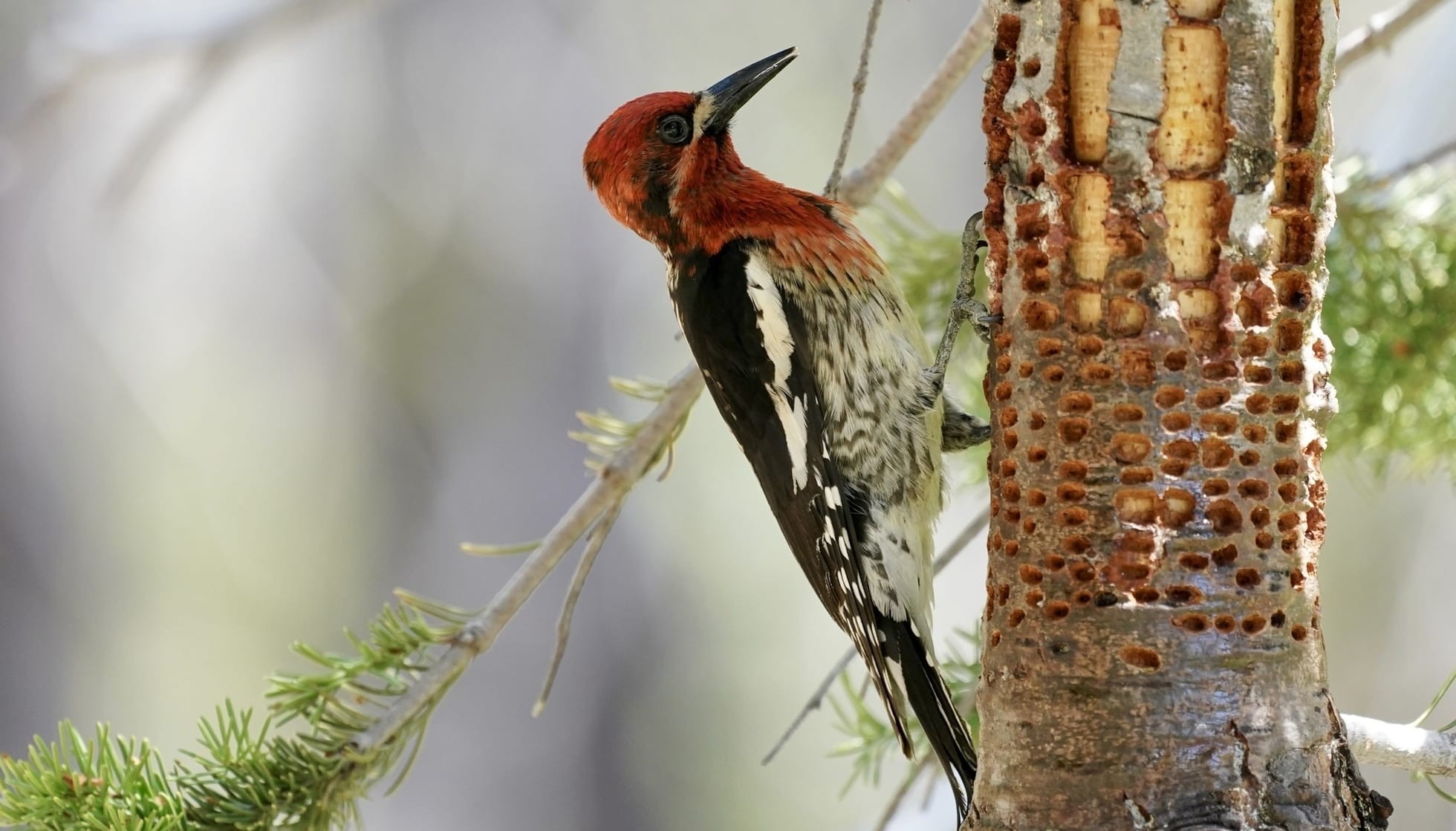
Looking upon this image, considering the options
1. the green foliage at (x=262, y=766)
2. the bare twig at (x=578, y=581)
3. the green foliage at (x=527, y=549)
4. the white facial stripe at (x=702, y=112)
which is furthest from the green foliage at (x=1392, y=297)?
the green foliage at (x=262, y=766)

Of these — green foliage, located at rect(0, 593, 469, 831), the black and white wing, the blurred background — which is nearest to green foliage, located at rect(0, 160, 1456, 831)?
green foliage, located at rect(0, 593, 469, 831)

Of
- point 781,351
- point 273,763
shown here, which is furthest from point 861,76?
point 273,763

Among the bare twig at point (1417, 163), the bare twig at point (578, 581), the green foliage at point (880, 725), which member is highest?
the bare twig at point (1417, 163)

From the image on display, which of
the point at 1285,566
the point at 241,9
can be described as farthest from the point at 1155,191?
the point at 241,9

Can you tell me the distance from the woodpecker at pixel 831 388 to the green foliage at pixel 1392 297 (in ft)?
2.05

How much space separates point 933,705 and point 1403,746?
26.8 inches

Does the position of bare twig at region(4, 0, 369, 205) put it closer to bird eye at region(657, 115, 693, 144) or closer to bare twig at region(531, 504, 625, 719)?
bird eye at region(657, 115, 693, 144)

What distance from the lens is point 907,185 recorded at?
6359 millimetres

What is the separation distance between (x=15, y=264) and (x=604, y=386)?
244cm

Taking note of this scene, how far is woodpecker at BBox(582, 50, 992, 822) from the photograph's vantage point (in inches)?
74.6

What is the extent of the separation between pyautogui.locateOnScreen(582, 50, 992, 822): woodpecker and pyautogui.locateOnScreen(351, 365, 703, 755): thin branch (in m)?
0.28

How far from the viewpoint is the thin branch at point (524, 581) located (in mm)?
1444

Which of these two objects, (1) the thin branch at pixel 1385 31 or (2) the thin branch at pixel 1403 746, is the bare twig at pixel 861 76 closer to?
(1) the thin branch at pixel 1385 31

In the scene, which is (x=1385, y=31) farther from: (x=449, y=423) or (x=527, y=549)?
(x=449, y=423)
